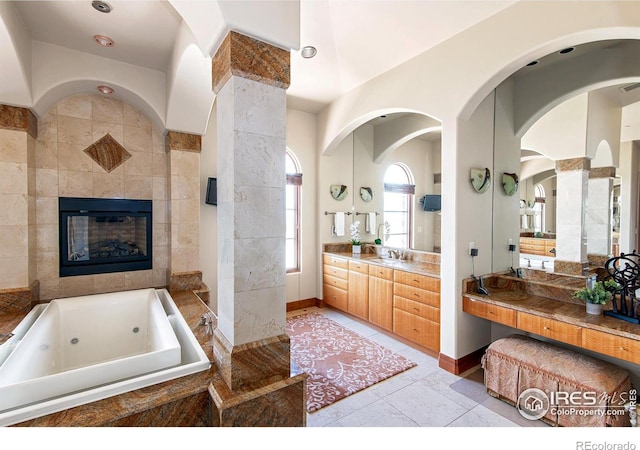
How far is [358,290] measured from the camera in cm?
415

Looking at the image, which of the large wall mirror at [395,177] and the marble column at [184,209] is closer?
the marble column at [184,209]

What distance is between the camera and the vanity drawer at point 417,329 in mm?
3111

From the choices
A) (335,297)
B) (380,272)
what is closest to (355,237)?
(335,297)

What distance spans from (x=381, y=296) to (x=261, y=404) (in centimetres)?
257

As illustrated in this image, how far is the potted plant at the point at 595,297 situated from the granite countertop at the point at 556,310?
5 cm

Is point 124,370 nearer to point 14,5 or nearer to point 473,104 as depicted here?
point 14,5

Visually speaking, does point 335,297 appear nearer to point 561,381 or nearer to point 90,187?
point 561,381

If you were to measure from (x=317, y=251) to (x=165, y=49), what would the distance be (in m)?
3.31

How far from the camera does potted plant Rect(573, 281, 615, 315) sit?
223 centimetres

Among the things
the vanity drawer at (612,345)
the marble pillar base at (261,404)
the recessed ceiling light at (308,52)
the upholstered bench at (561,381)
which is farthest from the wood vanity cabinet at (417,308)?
the recessed ceiling light at (308,52)

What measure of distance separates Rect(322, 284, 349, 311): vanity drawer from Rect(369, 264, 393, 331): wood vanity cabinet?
0.55 meters

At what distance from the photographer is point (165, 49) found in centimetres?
→ 284

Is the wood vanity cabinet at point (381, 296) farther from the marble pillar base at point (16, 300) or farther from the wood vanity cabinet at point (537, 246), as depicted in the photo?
the marble pillar base at point (16, 300)

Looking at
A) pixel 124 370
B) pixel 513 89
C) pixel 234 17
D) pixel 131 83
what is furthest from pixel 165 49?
pixel 513 89
